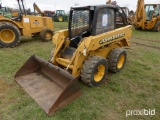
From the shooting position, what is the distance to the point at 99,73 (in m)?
3.88

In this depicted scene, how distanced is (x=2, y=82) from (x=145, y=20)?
1127 centimetres

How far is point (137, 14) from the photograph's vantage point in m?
12.4

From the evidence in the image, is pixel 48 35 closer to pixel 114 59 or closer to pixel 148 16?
pixel 114 59

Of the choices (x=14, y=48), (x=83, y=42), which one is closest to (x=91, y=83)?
(x=83, y=42)

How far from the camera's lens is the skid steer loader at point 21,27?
695 cm

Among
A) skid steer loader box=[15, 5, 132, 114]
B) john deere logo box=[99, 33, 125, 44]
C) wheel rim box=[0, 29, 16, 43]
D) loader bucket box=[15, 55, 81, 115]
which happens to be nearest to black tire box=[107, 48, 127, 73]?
skid steer loader box=[15, 5, 132, 114]

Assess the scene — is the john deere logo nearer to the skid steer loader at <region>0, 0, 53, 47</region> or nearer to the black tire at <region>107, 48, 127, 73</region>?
the black tire at <region>107, 48, 127, 73</region>

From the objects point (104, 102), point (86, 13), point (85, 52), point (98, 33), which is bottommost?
point (104, 102)

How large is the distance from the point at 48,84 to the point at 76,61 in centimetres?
82

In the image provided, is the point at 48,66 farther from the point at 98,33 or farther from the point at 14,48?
the point at 14,48

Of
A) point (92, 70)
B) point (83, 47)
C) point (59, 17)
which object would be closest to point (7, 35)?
point (83, 47)

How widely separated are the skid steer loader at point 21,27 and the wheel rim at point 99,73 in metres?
4.67

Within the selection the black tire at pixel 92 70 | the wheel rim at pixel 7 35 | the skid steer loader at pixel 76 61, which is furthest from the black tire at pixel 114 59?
the wheel rim at pixel 7 35

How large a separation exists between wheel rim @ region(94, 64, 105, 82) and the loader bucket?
2.20ft
